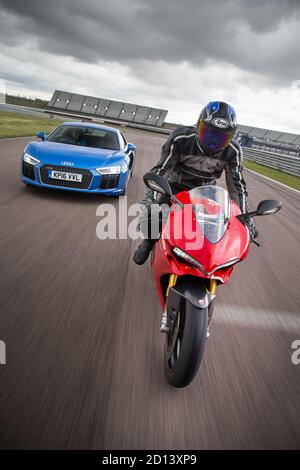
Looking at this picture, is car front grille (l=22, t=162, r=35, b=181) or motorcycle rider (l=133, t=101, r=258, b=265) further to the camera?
car front grille (l=22, t=162, r=35, b=181)

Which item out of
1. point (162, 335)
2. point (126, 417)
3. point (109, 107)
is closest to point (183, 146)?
point (162, 335)

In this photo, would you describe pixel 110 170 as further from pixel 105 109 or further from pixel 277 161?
pixel 105 109

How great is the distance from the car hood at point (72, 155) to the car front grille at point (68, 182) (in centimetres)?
9

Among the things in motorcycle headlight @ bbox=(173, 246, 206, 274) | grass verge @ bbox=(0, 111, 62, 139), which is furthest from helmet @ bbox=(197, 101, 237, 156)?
grass verge @ bbox=(0, 111, 62, 139)

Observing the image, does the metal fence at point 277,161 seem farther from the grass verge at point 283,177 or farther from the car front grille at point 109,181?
the car front grille at point 109,181

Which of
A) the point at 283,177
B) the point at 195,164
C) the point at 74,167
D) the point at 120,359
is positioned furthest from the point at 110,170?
→ the point at 283,177

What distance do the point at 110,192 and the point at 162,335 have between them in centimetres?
394

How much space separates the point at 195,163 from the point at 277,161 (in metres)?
23.2

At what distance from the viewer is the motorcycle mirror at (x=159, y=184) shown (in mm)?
2393

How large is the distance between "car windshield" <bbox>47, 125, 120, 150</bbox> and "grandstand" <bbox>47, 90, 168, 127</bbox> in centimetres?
6446

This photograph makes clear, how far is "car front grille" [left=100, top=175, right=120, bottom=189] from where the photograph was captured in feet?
19.5

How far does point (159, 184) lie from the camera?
2.39m

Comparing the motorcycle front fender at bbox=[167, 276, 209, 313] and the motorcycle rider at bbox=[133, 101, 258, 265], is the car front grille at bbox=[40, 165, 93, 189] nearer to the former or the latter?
the motorcycle rider at bbox=[133, 101, 258, 265]

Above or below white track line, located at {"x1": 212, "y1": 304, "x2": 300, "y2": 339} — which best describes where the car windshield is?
above
